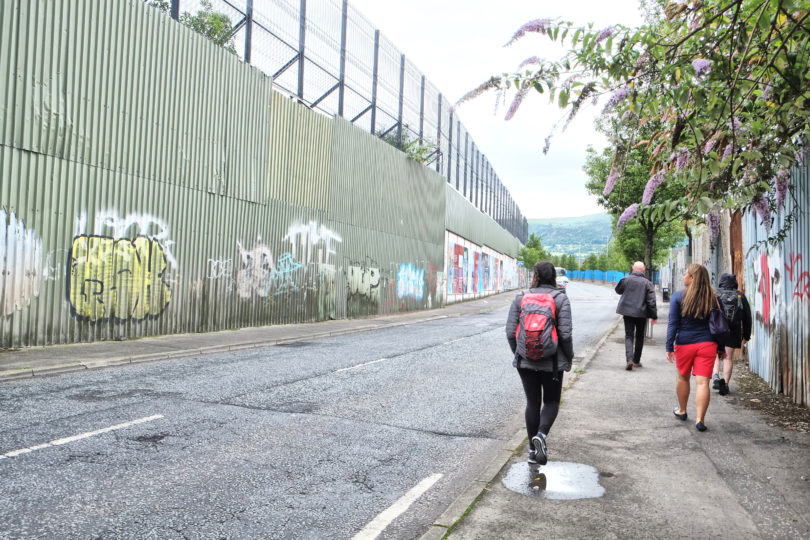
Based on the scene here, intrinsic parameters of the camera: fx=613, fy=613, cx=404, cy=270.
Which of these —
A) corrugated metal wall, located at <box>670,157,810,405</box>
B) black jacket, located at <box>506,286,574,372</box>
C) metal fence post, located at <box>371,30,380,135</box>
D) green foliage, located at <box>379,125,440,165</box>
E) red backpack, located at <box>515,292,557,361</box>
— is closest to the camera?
red backpack, located at <box>515,292,557,361</box>

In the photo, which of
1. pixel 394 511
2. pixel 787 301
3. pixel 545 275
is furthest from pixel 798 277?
pixel 394 511

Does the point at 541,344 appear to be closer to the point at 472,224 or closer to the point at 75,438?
the point at 75,438

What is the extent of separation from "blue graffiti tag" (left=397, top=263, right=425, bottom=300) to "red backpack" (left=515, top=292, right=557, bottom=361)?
22.0 meters

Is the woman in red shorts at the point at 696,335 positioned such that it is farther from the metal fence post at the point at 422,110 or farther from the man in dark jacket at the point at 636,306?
the metal fence post at the point at 422,110

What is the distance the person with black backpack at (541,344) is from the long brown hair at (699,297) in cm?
204

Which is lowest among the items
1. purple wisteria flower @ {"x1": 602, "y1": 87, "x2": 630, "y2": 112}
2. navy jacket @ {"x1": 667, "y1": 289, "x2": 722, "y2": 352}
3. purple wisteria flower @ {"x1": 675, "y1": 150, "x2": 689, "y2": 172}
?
navy jacket @ {"x1": 667, "y1": 289, "x2": 722, "y2": 352}

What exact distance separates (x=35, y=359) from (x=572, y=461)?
8.49 meters

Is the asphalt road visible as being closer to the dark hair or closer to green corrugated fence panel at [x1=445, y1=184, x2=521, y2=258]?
the dark hair

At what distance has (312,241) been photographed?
67.1ft

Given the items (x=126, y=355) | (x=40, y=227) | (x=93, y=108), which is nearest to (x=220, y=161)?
(x=93, y=108)

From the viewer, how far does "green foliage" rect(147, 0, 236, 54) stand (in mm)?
15277

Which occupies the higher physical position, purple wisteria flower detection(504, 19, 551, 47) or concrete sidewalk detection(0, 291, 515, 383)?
purple wisteria flower detection(504, 19, 551, 47)

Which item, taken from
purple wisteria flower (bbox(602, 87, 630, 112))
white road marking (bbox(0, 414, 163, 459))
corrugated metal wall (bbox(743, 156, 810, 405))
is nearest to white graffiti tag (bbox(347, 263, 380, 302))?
corrugated metal wall (bbox(743, 156, 810, 405))

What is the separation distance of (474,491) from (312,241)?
54.8 ft
